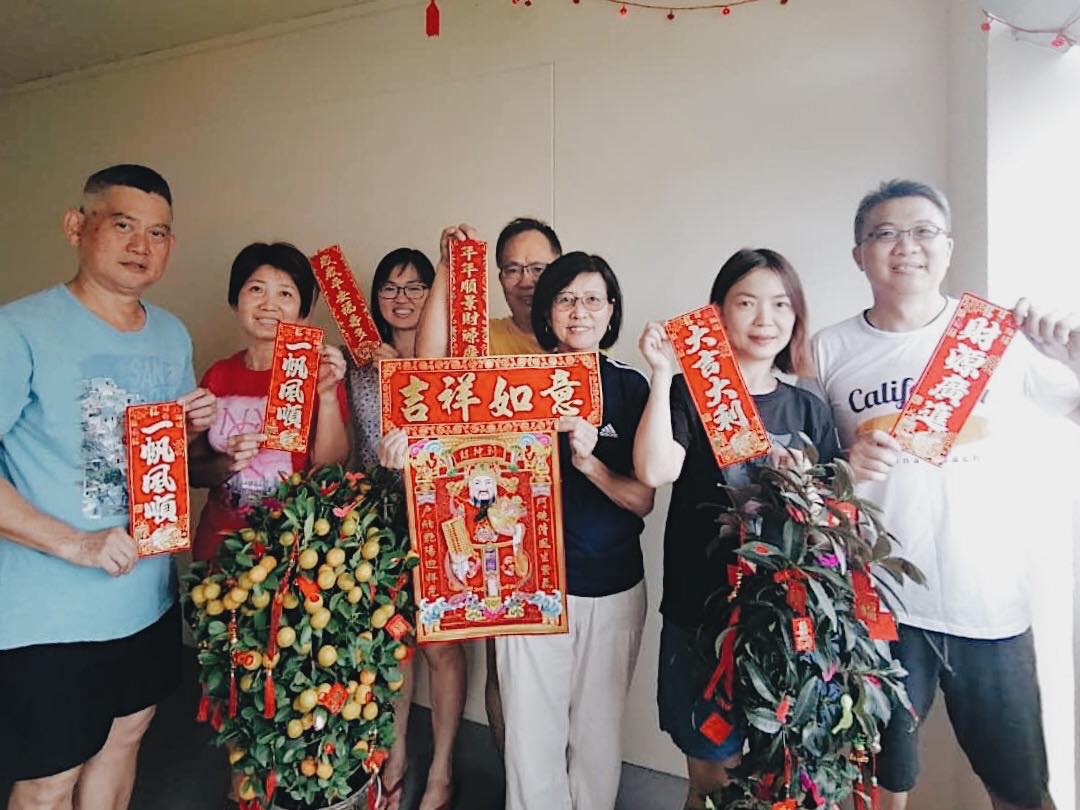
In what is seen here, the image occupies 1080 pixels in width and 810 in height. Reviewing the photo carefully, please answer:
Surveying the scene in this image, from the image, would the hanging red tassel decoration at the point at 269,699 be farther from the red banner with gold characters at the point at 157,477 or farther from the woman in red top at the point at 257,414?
the woman in red top at the point at 257,414

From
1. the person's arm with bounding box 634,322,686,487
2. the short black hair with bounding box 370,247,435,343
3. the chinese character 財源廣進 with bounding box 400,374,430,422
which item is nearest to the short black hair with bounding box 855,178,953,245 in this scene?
the person's arm with bounding box 634,322,686,487

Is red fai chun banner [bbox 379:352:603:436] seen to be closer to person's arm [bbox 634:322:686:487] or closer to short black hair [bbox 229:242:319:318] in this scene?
person's arm [bbox 634:322:686:487]

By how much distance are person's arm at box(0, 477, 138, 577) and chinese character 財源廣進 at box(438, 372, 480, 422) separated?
80cm

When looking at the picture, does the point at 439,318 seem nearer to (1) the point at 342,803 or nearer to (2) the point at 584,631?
(2) the point at 584,631

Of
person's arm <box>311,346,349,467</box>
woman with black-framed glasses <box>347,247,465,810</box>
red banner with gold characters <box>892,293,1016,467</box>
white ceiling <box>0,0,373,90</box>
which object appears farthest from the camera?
white ceiling <box>0,0,373,90</box>

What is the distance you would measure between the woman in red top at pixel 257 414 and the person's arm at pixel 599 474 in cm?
68

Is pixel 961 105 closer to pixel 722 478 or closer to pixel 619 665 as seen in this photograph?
pixel 722 478

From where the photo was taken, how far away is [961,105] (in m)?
1.69

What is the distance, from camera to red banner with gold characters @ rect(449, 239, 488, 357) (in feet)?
5.25

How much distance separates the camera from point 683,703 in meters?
1.48

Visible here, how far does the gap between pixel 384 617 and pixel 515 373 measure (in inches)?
25.4

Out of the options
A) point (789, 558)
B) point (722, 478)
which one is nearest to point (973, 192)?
point (722, 478)

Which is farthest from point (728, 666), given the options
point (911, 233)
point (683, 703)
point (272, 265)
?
point (272, 265)

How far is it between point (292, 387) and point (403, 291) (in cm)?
54
